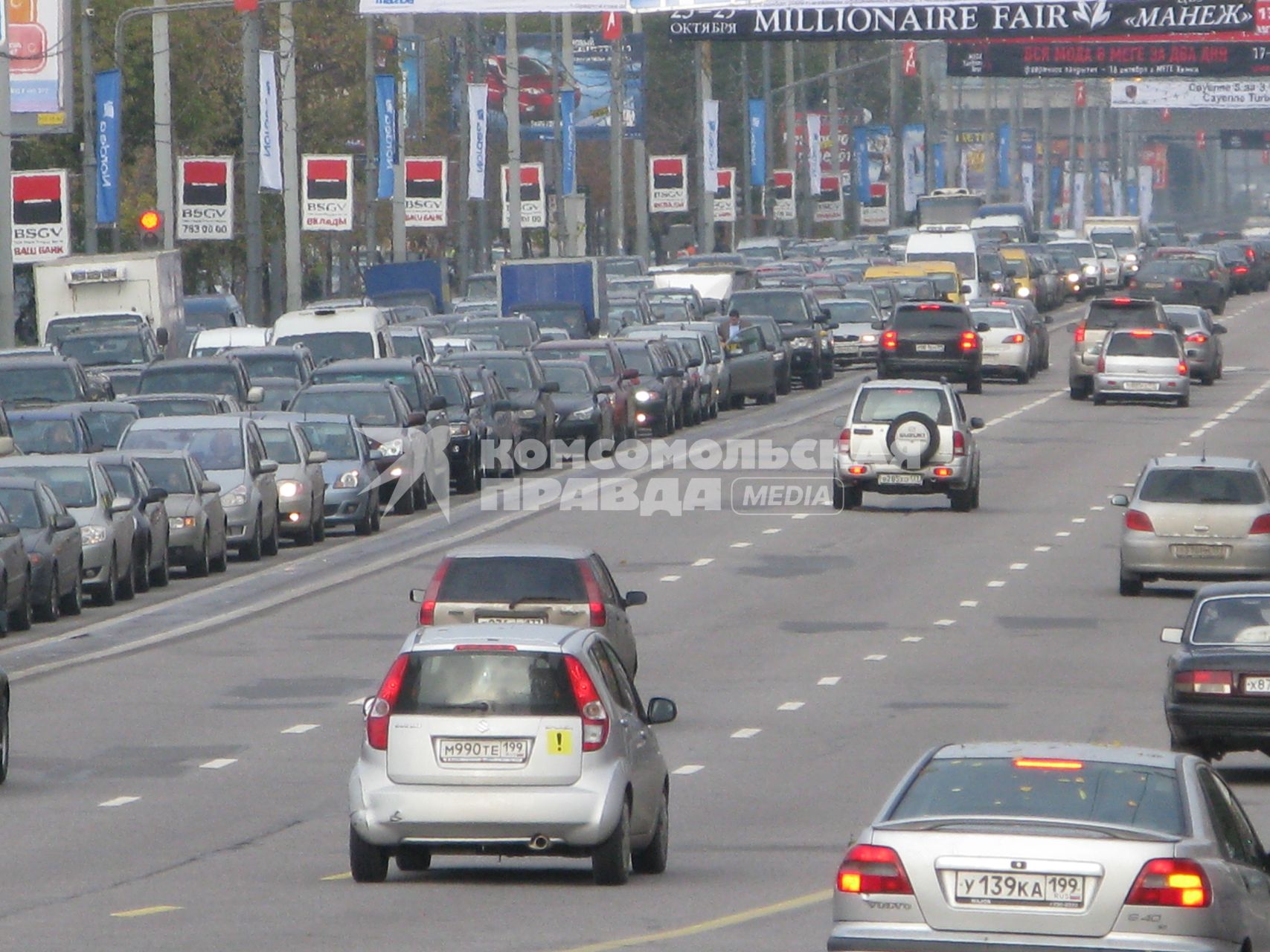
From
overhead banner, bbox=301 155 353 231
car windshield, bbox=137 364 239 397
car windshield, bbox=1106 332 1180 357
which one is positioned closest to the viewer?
car windshield, bbox=137 364 239 397

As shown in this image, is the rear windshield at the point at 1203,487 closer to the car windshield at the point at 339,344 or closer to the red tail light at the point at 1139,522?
the red tail light at the point at 1139,522

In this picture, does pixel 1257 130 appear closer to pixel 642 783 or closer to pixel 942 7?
pixel 942 7

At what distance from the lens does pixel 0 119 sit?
4531cm

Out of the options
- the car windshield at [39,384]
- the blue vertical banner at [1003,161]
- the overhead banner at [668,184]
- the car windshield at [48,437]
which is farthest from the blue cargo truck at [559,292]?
the blue vertical banner at [1003,161]

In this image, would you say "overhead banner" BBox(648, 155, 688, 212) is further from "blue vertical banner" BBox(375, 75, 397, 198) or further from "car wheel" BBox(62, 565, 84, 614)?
"car wheel" BBox(62, 565, 84, 614)

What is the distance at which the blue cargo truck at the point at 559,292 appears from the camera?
186ft

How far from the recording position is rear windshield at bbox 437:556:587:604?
2000cm

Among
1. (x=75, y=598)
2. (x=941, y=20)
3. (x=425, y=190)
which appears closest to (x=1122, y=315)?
(x=941, y=20)

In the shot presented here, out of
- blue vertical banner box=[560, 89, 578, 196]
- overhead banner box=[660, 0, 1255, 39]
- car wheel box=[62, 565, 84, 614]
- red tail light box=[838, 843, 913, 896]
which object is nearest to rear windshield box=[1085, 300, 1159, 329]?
overhead banner box=[660, 0, 1255, 39]

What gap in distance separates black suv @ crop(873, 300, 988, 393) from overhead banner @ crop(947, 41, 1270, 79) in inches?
1401

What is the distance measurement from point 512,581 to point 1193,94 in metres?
120

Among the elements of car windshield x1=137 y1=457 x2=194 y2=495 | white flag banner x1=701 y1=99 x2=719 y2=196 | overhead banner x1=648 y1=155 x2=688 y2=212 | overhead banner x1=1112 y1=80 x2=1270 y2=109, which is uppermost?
overhead banner x1=1112 y1=80 x2=1270 y2=109

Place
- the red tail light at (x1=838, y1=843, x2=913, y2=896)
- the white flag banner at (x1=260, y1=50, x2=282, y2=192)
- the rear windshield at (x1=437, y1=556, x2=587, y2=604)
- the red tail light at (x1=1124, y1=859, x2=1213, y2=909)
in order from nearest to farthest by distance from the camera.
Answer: the red tail light at (x1=1124, y1=859, x2=1213, y2=909) → the red tail light at (x1=838, y1=843, x2=913, y2=896) → the rear windshield at (x1=437, y1=556, x2=587, y2=604) → the white flag banner at (x1=260, y1=50, x2=282, y2=192)

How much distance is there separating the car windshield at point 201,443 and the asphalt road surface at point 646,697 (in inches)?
53.1
